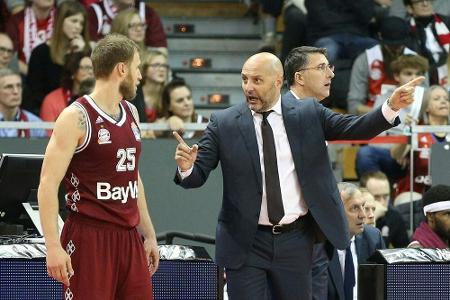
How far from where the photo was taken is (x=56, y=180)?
5848 mm

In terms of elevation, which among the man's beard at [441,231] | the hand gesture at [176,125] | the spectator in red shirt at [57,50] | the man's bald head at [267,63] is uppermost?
the spectator in red shirt at [57,50]

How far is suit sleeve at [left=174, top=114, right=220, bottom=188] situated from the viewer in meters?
6.46

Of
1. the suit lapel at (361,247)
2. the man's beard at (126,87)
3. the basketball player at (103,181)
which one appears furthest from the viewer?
the suit lapel at (361,247)

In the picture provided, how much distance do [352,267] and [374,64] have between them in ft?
14.9

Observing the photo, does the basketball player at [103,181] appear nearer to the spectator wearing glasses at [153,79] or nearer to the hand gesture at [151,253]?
the hand gesture at [151,253]

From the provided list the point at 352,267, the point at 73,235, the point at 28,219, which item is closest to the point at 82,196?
the point at 73,235

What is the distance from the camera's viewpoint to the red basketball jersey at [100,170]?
5.98 meters

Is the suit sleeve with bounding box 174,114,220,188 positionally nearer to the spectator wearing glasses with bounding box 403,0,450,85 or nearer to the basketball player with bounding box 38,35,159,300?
the basketball player with bounding box 38,35,159,300

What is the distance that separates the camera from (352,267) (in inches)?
315

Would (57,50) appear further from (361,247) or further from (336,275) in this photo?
(336,275)

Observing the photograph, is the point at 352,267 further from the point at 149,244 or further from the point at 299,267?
the point at 149,244

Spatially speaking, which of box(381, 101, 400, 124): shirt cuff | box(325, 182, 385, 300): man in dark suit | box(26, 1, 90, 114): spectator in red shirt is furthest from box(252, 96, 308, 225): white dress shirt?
box(26, 1, 90, 114): spectator in red shirt

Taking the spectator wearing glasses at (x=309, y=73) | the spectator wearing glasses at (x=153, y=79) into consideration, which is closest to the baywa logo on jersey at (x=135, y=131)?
the spectator wearing glasses at (x=309, y=73)

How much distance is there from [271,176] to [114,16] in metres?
6.33
